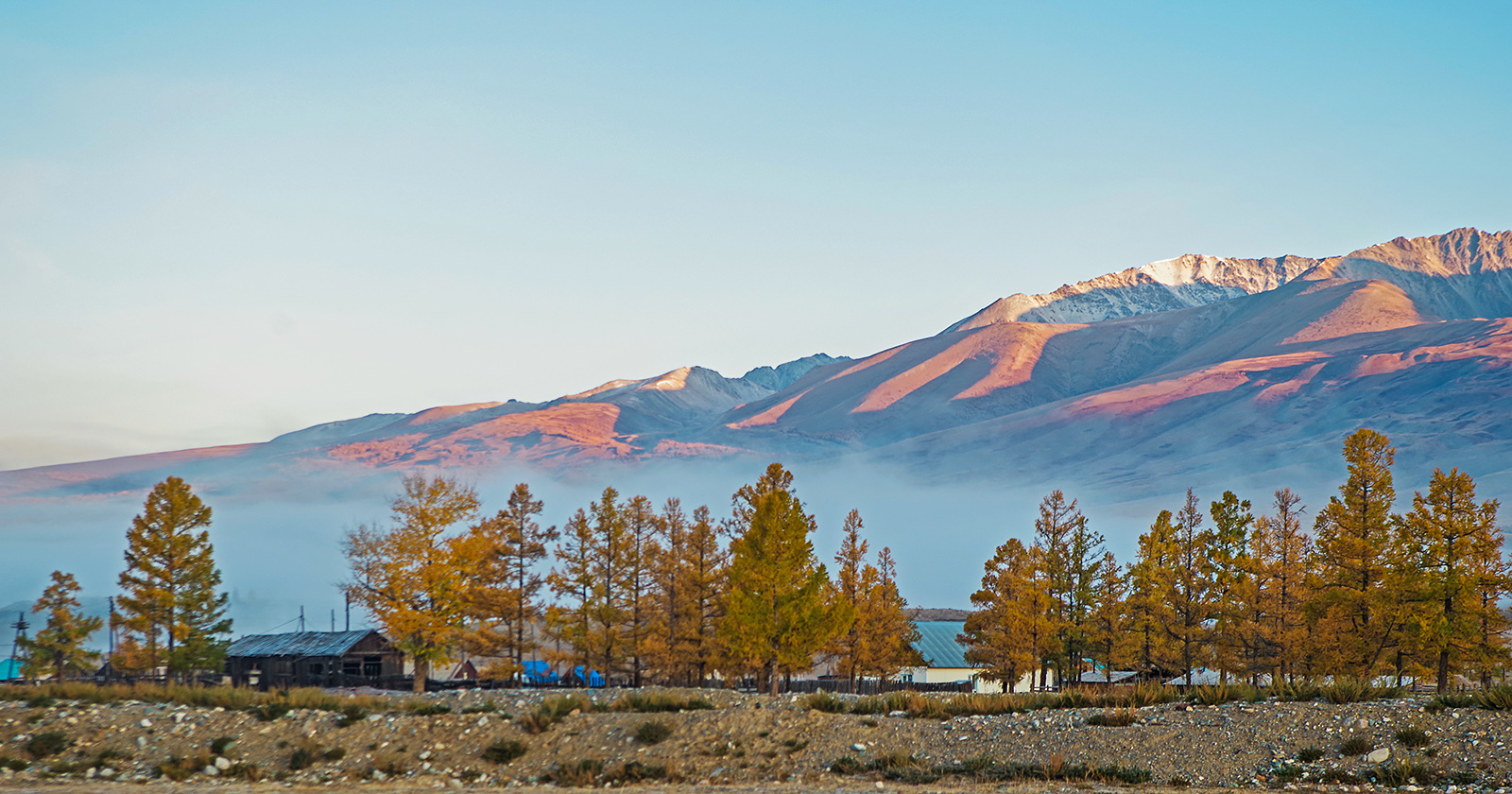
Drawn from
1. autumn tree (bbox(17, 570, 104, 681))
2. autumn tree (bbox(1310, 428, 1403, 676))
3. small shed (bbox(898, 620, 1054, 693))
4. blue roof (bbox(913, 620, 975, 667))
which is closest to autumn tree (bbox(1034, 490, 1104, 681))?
autumn tree (bbox(1310, 428, 1403, 676))

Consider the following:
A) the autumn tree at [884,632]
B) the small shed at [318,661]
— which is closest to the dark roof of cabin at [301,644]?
the small shed at [318,661]

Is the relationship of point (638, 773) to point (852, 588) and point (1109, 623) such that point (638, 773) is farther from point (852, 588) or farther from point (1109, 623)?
point (1109, 623)

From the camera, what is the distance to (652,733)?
79.9 feet

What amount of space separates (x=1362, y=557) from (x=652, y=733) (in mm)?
28005

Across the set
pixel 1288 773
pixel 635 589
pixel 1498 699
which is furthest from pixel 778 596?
pixel 1498 699

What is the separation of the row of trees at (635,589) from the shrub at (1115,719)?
19076 millimetres

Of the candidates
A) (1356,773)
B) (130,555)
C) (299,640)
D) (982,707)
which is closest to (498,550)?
(130,555)

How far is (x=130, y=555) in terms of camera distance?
49.1 m

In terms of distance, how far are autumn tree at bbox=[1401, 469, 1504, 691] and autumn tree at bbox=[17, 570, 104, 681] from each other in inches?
2704

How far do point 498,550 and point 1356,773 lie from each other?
39.4m

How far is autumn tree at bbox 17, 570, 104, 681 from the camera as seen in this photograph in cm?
6556

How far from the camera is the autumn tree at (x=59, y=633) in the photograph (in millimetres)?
65562

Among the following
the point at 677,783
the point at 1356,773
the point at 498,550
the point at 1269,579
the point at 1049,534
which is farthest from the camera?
the point at 1049,534

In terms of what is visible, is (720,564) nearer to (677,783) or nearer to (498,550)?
(498,550)
